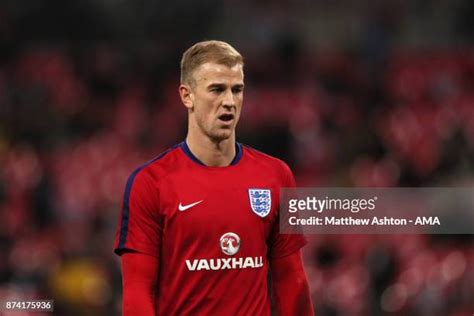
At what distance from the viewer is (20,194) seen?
1141 cm

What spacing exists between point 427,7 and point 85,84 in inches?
201

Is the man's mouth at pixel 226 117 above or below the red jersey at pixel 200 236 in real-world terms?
above

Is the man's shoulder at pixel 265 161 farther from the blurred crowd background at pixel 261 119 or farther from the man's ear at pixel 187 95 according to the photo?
the blurred crowd background at pixel 261 119

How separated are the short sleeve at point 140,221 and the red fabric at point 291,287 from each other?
1.59 feet

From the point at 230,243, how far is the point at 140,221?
0.33 meters

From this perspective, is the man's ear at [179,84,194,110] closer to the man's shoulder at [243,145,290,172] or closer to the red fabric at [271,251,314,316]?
the man's shoulder at [243,145,290,172]

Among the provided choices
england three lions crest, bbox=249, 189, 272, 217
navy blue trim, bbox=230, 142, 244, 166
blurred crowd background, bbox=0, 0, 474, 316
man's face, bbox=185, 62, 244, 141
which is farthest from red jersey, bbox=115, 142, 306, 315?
blurred crowd background, bbox=0, 0, 474, 316

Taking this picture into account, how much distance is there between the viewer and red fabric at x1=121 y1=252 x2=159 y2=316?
12.7 feet

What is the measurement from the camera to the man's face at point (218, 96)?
3.97m

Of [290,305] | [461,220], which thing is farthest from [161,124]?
[290,305]

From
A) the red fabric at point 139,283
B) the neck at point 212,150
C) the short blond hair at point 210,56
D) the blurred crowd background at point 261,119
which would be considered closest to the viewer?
the red fabric at point 139,283

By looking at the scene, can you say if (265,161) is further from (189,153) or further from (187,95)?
(187,95)

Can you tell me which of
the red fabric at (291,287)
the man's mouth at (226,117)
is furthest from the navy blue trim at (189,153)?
the red fabric at (291,287)

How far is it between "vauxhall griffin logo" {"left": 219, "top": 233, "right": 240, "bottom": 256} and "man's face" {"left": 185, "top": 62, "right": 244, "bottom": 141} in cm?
36
